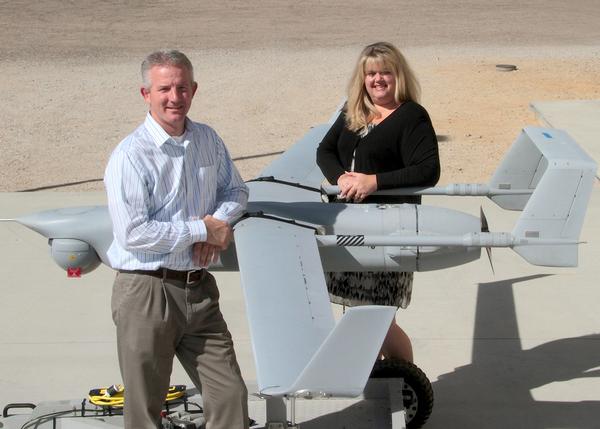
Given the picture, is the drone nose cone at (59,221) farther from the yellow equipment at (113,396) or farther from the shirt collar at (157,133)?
the shirt collar at (157,133)

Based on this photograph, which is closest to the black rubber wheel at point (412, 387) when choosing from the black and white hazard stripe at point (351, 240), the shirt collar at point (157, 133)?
the black and white hazard stripe at point (351, 240)

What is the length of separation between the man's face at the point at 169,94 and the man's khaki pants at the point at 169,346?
619 millimetres

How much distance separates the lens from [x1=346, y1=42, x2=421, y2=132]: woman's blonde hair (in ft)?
16.8

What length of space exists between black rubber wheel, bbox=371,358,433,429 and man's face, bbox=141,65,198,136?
2.01m

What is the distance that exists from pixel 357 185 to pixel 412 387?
1.12 metres

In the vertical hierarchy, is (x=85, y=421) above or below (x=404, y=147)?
below

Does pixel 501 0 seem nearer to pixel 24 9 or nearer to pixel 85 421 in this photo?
pixel 24 9

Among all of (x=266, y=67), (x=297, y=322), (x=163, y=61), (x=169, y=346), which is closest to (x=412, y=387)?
(x=297, y=322)

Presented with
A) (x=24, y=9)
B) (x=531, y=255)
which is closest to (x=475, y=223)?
(x=531, y=255)

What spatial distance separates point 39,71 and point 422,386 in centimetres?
1499

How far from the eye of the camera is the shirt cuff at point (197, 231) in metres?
3.97

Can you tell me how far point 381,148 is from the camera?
519cm

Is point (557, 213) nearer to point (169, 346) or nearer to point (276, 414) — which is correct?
point (276, 414)

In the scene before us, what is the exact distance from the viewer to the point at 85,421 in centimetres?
503
